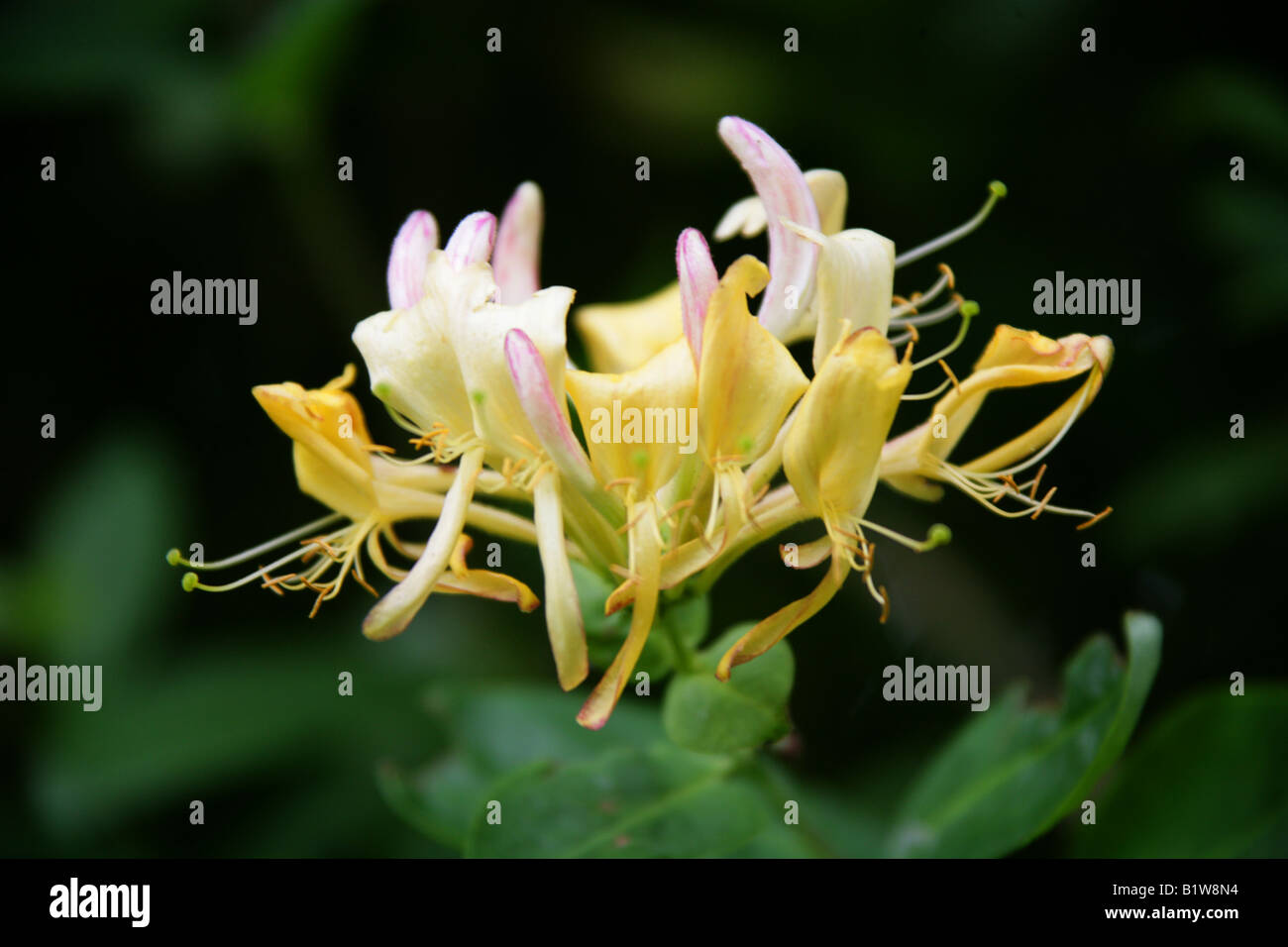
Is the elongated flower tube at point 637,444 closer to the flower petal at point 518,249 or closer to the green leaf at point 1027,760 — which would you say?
the flower petal at point 518,249

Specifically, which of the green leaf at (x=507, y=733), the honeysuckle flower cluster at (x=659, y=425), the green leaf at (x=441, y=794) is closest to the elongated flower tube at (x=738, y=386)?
the honeysuckle flower cluster at (x=659, y=425)

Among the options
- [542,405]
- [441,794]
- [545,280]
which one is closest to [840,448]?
[542,405]

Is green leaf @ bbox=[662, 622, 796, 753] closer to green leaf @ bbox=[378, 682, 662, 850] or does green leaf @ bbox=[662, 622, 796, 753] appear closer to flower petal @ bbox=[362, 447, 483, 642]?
flower petal @ bbox=[362, 447, 483, 642]

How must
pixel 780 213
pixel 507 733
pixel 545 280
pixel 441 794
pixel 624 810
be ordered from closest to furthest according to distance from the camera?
1. pixel 780 213
2. pixel 624 810
3. pixel 441 794
4. pixel 507 733
5. pixel 545 280

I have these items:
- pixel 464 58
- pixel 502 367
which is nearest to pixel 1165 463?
pixel 502 367

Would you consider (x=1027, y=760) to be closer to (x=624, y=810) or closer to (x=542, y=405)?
(x=624, y=810)

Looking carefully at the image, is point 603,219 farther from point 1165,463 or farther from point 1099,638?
point 1099,638

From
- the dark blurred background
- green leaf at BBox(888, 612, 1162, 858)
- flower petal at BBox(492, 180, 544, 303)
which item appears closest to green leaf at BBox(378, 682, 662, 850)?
the dark blurred background
